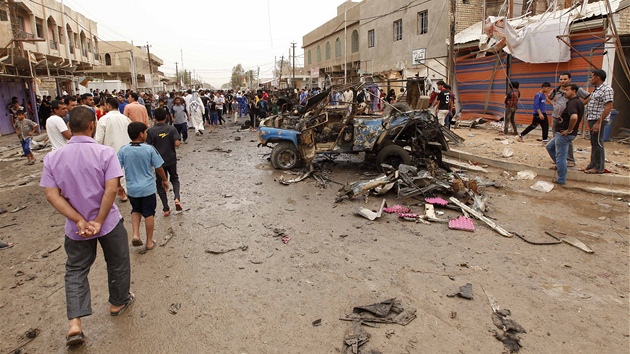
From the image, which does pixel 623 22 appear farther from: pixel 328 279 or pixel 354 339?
pixel 354 339

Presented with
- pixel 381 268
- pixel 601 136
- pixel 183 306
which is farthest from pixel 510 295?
pixel 601 136

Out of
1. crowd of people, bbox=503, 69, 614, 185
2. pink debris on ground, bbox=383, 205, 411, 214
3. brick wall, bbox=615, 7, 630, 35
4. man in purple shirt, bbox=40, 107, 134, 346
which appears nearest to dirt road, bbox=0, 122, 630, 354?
pink debris on ground, bbox=383, 205, 411, 214

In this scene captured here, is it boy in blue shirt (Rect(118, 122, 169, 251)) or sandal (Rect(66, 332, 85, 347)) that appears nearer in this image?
sandal (Rect(66, 332, 85, 347))

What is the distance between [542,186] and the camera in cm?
673

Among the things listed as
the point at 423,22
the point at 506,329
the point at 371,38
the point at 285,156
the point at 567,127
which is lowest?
the point at 506,329

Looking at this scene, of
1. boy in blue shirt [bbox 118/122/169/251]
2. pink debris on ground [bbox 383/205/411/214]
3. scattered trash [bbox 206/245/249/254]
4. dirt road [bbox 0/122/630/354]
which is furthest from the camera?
pink debris on ground [bbox 383/205/411/214]

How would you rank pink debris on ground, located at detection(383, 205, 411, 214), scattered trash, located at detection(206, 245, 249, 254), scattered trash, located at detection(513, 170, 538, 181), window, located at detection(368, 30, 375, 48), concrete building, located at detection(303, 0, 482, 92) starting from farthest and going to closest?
window, located at detection(368, 30, 375, 48), concrete building, located at detection(303, 0, 482, 92), scattered trash, located at detection(513, 170, 538, 181), pink debris on ground, located at detection(383, 205, 411, 214), scattered trash, located at detection(206, 245, 249, 254)

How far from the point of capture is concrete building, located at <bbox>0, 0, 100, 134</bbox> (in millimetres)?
16500

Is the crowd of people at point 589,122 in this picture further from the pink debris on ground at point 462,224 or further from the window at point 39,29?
the window at point 39,29

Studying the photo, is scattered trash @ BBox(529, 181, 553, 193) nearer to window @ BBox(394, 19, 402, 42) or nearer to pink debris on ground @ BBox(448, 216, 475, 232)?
pink debris on ground @ BBox(448, 216, 475, 232)

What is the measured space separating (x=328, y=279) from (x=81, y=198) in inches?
89.3

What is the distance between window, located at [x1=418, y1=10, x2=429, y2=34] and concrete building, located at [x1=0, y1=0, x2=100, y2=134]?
17.8 metres

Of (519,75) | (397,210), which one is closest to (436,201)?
(397,210)

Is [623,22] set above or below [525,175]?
above
